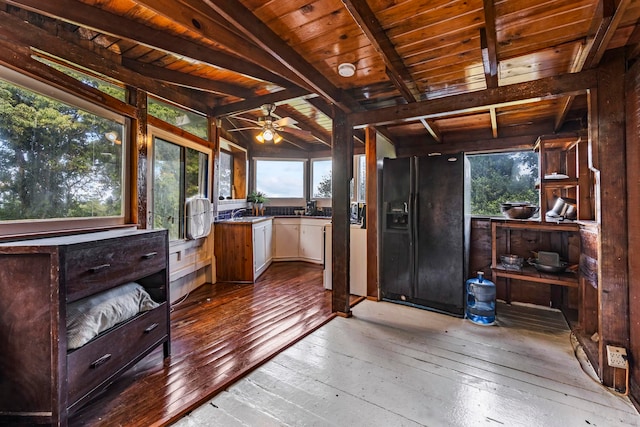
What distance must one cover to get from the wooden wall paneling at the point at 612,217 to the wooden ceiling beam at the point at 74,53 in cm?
372

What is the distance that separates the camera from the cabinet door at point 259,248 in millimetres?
3971

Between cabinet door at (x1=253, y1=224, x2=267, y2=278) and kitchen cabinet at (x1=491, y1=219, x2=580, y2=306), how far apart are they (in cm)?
304

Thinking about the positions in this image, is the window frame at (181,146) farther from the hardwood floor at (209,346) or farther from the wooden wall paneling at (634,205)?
the wooden wall paneling at (634,205)

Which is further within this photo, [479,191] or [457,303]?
[479,191]

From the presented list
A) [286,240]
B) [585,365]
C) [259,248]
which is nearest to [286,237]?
[286,240]

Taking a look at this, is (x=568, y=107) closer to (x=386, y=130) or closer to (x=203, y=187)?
(x=386, y=130)

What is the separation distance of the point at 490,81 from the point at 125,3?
8.88ft

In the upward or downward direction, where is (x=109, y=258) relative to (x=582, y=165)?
downward

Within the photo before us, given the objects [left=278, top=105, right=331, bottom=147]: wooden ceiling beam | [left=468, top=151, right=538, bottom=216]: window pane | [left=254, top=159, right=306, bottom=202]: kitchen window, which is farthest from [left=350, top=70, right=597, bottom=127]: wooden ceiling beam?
[left=254, top=159, right=306, bottom=202]: kitchen window

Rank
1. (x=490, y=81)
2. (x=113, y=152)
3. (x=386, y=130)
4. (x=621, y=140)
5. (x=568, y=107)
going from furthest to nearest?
(x=386, y=130), (x=568, y=107), (x=113, y=152), (x=490, y=81), (x=621, y=140)

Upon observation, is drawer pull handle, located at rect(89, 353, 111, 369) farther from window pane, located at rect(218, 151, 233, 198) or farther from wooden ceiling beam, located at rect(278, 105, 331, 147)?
window pane, located at rect(218, 151, 233, 198)

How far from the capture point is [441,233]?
9.68 ft

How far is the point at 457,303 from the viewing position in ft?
9.34

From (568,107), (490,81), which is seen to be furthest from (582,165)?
(490,81)
